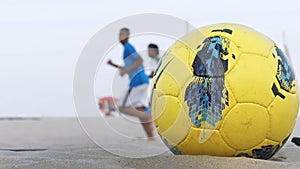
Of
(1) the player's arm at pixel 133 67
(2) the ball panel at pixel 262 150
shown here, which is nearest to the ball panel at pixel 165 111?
(2) the ball panel at pixel 262 150

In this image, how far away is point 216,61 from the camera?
288cm

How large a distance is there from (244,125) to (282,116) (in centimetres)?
27

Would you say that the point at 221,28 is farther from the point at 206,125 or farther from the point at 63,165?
the point at 63,165

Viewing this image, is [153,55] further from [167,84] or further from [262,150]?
[262,150]

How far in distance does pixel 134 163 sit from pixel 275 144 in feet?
2.73

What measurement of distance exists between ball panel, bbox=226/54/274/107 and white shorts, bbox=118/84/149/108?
3.44 metres

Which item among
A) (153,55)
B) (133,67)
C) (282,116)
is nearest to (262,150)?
(282,116)

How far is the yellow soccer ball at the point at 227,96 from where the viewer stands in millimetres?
2811

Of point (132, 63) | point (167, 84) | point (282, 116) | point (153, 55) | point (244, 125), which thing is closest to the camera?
point (244, 125)

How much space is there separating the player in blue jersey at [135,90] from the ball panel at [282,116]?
314 centimetres

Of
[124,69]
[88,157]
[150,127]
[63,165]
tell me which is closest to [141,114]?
[150,127]

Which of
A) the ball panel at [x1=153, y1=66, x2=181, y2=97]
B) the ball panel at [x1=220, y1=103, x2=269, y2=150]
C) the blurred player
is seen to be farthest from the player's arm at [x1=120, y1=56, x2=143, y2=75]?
the ball panel at [x1=220, y1=103, x2=269, y2=150]

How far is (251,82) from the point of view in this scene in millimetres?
2814

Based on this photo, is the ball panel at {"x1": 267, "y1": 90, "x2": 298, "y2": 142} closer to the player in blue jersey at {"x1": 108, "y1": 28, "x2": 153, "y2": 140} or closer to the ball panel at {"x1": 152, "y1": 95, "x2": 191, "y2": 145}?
the ball panel at {"x1": 152, "y1": 95, "x2": 191, "y2": 145}
